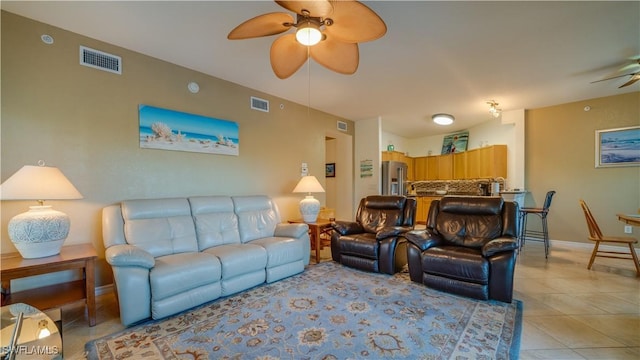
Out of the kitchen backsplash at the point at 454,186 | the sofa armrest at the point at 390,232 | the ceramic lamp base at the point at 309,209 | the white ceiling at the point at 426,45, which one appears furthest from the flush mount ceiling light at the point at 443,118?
the ceramic lamp base at the point at 309,209

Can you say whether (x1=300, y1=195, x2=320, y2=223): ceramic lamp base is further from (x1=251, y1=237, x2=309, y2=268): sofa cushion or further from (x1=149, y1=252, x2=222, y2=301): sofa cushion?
(x1=149, y1=252, x2=222, y2=301): sofa cushion

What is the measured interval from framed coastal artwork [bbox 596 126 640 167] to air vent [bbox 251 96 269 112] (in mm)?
5795

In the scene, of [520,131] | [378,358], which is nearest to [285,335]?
[378,358]

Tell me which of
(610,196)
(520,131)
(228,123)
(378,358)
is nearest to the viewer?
(378,358)

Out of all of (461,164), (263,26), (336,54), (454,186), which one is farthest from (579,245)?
(263,26)

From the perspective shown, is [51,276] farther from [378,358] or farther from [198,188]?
[378,358]

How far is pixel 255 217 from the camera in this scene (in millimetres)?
3586

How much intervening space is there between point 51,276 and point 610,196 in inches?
309

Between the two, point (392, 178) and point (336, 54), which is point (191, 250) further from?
point (392, 178)

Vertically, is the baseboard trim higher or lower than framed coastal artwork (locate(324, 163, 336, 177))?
lower

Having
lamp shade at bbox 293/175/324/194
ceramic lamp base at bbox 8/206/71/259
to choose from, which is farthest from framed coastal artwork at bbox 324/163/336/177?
ceramic lamp base at bbox 8/206/71/259

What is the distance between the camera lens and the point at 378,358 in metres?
1.72

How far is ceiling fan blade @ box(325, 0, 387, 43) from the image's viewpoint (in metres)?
1.66

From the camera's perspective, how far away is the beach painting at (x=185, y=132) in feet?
10.2
